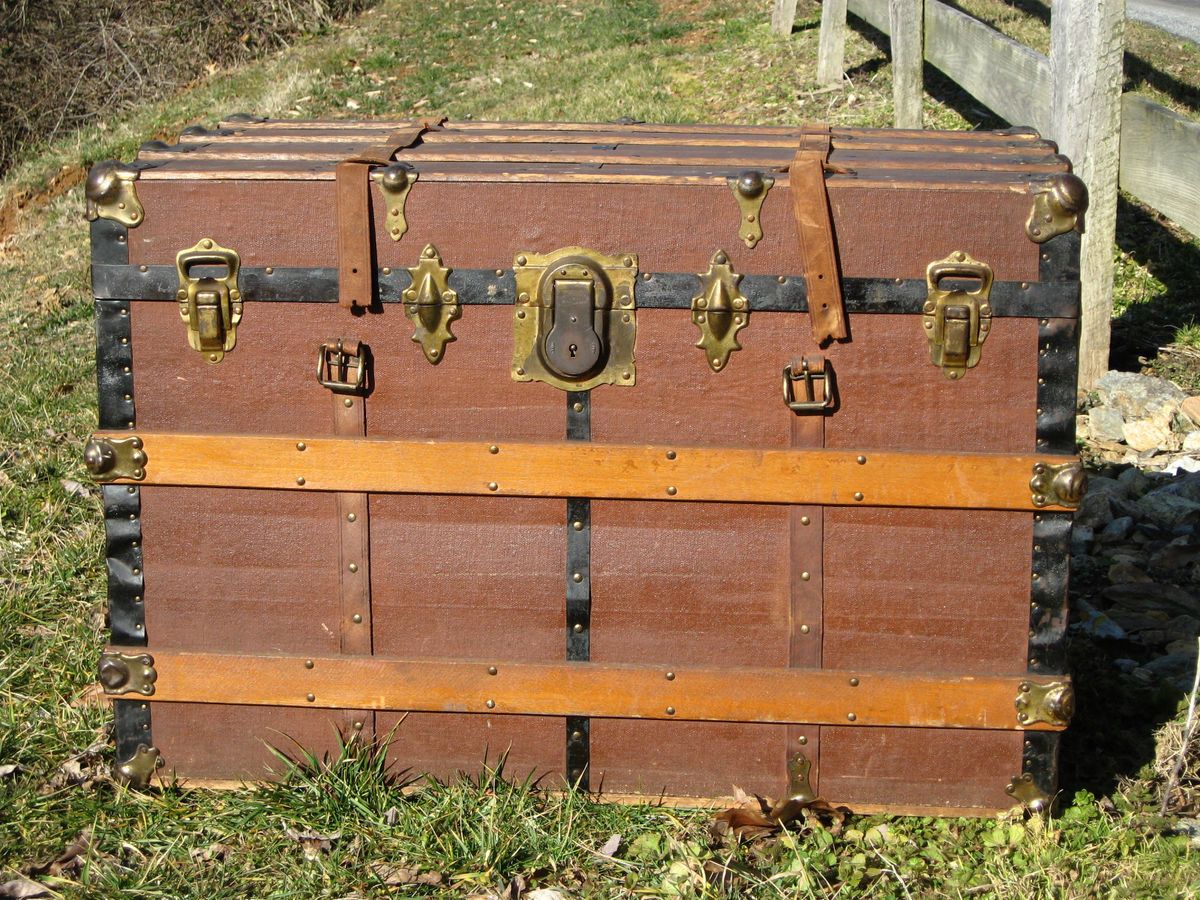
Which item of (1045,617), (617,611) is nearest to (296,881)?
(617,611)

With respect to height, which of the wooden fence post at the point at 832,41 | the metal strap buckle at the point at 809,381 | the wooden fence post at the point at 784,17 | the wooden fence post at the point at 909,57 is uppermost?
the wooden fence post at the point at 784,17

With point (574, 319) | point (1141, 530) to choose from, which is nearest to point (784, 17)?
point (1141, 530)

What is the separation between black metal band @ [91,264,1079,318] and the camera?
2.79 m

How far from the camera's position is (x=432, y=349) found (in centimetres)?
291

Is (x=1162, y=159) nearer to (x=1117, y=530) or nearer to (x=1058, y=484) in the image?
(x=1117, y=530)

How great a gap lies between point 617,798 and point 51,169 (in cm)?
849

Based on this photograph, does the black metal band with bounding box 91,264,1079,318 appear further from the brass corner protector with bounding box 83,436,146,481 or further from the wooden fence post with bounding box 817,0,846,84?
the wooden fence post with bounding box 817,0,846,84

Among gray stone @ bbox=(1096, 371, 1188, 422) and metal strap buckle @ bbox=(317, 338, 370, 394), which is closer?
A: metal strap buckle @ bbox=(317, 338, 370, 394)

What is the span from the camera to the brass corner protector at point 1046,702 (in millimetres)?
2910

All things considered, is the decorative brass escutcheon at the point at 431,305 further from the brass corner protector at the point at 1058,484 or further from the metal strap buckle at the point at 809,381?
the brass corner protector at the point at 1058,484

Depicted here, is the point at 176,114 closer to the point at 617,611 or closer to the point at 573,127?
the point at 573,127

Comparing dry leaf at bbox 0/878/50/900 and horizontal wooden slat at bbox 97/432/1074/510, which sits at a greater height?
horizontal wooden slat at bbox 97/432/1074/510

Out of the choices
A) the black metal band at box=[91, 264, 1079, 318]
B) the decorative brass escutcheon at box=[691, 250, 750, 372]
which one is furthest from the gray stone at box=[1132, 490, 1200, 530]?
the decorative brass escutcheon at box=[691, 250, 750, 372]

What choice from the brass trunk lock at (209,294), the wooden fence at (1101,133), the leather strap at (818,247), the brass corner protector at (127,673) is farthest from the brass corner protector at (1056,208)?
the wooden fence at (1101,133)
